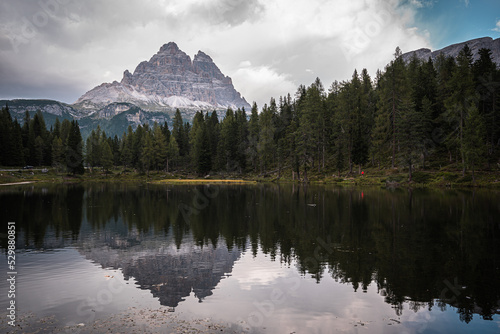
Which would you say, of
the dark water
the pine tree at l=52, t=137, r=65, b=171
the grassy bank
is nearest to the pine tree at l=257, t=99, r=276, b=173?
the grassy bank

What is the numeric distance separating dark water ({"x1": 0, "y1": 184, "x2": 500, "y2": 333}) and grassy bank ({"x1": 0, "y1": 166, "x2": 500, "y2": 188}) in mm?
37095

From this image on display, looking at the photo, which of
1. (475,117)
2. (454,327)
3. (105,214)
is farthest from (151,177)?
(454,327)

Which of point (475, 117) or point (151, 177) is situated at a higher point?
point (475, 117)

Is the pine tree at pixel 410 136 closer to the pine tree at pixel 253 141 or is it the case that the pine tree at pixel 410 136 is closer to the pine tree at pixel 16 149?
the pine tree at pixel 253 141

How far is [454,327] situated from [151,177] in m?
121

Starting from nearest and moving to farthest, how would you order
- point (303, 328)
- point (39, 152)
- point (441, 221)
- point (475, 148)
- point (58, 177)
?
1. point (303, 328)
2. point (441, 221)
3. point (475, 148)
4. point (58, 177)
5. point (39, 152)

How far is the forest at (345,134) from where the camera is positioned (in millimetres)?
71750

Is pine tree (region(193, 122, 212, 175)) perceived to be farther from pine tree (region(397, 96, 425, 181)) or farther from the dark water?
the dark water

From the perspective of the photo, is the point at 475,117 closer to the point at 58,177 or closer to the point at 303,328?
the point at 303,328

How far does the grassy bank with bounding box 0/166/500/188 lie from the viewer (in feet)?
213

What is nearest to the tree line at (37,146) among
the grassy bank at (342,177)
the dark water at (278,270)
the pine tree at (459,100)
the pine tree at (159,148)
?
the grassy bank at (342,177)

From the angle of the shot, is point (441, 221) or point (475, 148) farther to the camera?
point (475, 148)

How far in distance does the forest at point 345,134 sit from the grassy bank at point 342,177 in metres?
2.14

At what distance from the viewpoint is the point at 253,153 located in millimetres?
122312
